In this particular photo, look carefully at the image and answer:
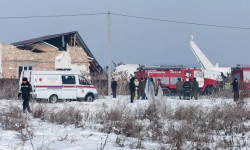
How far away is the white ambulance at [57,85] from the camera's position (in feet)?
79.5

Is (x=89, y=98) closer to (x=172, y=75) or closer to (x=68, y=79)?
(x=68, y=79)

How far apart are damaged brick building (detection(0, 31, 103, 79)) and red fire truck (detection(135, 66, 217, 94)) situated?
686 cm

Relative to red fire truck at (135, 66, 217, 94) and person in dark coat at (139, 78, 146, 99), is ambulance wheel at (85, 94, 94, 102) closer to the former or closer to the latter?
person in dark coat at (139, 78, 146, 99)

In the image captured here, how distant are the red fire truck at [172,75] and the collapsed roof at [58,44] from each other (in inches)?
298

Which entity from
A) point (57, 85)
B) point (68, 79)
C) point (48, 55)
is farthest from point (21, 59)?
point (57, 85)

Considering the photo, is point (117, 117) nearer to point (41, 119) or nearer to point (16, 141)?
point (41, 119)

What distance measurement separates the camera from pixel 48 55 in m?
37.4

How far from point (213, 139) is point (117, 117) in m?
4.10

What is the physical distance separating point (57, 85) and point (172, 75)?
34.6 feet

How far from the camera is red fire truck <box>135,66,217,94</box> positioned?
32.3 m

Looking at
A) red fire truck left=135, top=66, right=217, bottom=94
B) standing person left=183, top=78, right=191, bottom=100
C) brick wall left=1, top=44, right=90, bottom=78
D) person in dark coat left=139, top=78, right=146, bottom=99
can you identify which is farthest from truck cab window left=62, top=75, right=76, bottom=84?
brick wall left=1, top=44, right=90, bottom=78

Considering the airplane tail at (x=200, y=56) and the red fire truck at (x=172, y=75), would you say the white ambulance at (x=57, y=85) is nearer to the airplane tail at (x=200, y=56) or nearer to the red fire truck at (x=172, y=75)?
the red fire truck at (x=172, y=75)

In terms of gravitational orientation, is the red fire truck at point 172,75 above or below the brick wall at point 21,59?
below

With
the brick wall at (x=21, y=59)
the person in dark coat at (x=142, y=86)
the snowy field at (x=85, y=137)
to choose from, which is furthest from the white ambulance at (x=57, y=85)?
the brick wall at (x=21, y=59)
